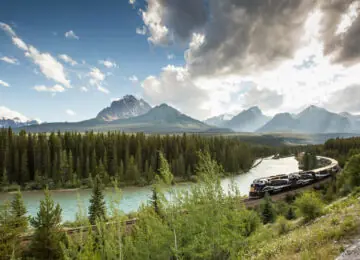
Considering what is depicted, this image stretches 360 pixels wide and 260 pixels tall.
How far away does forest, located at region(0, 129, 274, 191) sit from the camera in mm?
68375

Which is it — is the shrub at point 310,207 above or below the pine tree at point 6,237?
above

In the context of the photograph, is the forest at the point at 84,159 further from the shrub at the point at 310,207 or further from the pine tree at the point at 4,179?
the shrub at the point at 310,207

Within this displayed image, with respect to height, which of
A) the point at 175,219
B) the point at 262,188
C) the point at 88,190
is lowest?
the point at 88,190

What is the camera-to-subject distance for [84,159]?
254 feet

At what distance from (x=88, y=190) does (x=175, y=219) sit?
195 feet

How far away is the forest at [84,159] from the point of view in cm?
6838

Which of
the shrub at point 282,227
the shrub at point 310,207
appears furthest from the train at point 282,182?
the shrub at point 310,207

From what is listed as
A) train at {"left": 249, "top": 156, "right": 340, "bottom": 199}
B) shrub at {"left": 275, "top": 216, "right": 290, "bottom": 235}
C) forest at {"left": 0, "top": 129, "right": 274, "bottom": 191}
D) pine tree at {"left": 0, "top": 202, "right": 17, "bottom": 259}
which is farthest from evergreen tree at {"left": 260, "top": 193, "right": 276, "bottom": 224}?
forest at {"left": 0, "top": 129, "right": 274, "bottom": 191}

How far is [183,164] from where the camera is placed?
83.0 meters

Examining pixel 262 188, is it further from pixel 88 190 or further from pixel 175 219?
pixel 88 190

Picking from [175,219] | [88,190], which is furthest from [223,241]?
[88,190]

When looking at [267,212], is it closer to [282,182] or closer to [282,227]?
[282,227]

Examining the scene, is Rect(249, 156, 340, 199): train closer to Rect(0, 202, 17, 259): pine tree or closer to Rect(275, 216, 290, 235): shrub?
Rect(275, 216, 290, 235): shrub

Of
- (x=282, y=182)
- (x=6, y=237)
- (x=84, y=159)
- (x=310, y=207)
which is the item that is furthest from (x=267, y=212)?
(x=84, y=159)
